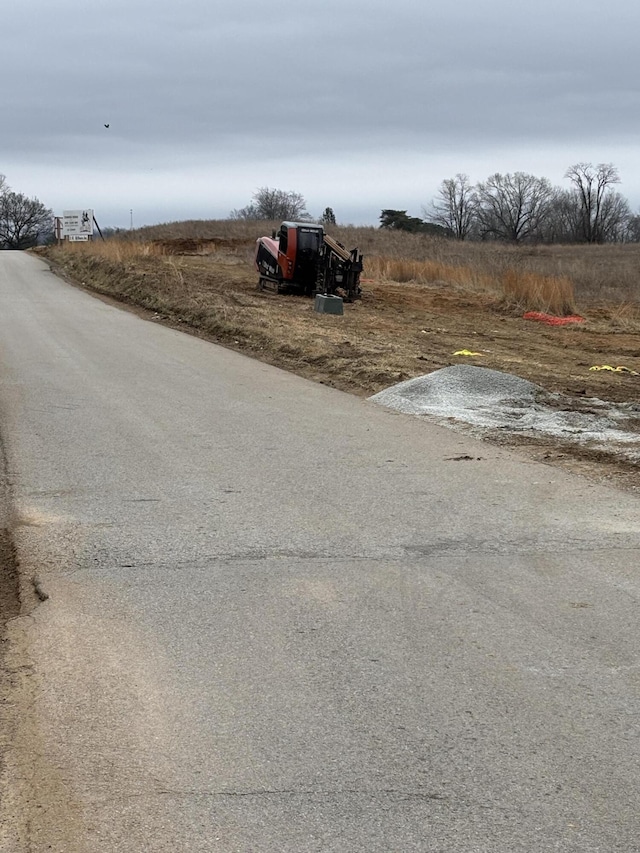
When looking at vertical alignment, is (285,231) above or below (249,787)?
above

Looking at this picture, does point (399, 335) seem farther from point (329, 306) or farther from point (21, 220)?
point (21, 220)

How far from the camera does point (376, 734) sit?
4.05m

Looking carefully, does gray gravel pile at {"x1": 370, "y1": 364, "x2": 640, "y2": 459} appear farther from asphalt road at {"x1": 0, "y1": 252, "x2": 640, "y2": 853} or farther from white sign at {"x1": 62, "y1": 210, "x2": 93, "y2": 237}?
white sign at {"x1": 62, "y1": 210, "x2": 93, "y2": 237}

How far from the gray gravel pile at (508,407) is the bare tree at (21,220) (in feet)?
356

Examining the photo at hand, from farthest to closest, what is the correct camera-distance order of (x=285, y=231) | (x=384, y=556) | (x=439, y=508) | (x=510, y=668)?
1. (x=285, y=231)
2. (x=439, y=508)
3. (x=384, y=556)
4. (x=510, y=668)

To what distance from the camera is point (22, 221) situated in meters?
116

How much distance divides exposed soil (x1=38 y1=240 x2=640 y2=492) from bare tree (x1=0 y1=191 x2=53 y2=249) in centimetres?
8564

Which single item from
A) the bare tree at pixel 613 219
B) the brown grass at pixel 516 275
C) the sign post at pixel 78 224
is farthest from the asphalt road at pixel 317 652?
the bare tree at pixel 613 219

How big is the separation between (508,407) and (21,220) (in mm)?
113220

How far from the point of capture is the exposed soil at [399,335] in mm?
13445

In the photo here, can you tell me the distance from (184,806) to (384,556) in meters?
3.06

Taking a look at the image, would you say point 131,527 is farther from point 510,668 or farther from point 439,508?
point 510,668

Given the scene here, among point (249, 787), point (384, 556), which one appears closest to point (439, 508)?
point (384, 556)

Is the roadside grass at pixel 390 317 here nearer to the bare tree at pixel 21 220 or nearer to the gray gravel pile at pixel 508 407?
the gray gravel pile at pixel 508 407
